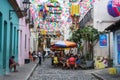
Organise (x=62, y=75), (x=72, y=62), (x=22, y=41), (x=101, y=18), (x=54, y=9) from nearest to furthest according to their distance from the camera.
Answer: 1. (x=62, y=75)
2. (x=72, y=62)
3. (x=101, y=18)
4. (x=22, y=41)
5. (x=54, y=9)

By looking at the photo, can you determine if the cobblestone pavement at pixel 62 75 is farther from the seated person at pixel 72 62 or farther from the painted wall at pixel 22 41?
the painted wall at pixel 22 41

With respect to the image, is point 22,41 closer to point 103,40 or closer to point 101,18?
point 101,18

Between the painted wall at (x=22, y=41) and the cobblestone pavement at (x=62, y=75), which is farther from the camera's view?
the painted wall at (x=22, y=41)

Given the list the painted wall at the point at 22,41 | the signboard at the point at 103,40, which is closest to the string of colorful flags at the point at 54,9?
the painted wall at the point at 22,41

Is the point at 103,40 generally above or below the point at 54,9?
below

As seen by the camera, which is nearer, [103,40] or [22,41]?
[103,40]

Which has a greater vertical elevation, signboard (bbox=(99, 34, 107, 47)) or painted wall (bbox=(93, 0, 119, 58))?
painted wall (bbox=(93, 0, 119, 58))

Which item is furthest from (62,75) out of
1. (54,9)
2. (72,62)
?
(54,9)

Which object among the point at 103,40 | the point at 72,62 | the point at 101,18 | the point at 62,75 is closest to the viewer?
the point at 62,75

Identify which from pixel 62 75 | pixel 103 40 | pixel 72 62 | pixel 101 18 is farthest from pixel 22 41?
pixel 62 75

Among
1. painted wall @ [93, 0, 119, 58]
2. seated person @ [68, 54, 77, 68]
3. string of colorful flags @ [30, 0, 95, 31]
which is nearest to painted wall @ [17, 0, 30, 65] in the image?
string of colorful flags @ [30, 0, 95, 31]

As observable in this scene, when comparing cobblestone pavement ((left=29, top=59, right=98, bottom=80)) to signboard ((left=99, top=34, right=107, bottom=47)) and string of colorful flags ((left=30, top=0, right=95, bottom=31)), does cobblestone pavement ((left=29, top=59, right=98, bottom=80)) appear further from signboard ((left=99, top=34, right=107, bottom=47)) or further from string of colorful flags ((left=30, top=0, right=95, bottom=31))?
string of colorful flags ((left=30, top=0, right=95, bottom=31))

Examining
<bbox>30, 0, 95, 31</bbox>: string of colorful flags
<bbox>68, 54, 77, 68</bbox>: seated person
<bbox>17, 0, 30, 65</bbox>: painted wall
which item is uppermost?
<bbox>30, 0, 95, 31</bbox>: string of colorful flags

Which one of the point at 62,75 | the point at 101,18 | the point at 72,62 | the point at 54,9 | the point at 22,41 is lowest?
the point at 62,75
